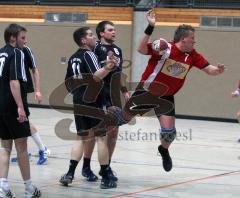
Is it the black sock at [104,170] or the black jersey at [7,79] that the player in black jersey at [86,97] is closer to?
the black sock at [104,170]

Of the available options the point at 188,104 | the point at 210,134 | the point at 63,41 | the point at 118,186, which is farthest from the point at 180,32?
the point at 63,41

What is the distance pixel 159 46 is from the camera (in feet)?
27.8

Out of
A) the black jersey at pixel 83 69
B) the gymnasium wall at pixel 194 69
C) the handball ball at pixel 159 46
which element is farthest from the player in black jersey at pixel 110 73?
the gymnasium wall at pixel 194 69

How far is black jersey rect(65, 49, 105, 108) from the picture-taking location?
8.25 meters

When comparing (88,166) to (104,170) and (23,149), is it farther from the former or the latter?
(23,149)

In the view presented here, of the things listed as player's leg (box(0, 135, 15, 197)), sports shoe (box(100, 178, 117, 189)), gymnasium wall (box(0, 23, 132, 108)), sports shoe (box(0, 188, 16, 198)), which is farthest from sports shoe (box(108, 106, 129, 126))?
gymnasium wall (box(0, 23, 132, 108))

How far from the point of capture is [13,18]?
21.6 m

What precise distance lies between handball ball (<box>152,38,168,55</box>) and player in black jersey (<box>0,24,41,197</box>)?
73.2 inches

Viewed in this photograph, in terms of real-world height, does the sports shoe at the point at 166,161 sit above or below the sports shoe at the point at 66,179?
above

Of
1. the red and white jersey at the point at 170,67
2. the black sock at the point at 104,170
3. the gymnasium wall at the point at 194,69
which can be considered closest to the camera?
the black sock at the point at 104,170

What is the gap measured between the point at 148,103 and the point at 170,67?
0.89m

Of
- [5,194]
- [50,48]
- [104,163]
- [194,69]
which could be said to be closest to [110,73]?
[104,163]

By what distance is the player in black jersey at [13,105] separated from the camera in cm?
727

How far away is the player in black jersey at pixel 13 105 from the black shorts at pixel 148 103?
215 cm
